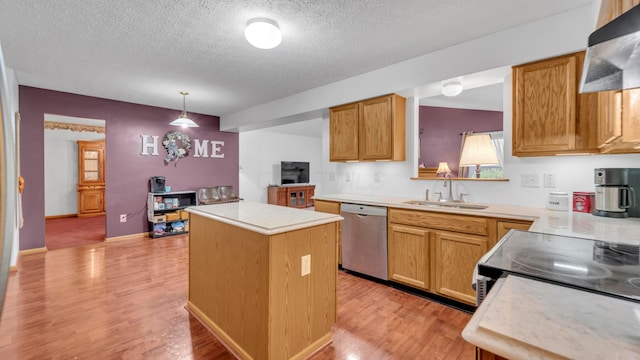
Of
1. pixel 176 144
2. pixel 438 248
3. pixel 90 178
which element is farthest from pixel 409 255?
pixel 90 178

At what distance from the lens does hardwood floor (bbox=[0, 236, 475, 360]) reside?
70.6 inches

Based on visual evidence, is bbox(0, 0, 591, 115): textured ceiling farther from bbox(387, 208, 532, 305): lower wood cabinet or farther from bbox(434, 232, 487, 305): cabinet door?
bbox(434, 232, 487, 305): cabinet door

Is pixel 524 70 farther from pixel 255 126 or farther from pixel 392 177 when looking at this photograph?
pixel 255 126

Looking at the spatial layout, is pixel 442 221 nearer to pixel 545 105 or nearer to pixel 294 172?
pixel 545 105

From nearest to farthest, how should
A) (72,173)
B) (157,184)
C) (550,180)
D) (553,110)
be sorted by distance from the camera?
(553,110), (550,180), (157,184), (72,173)

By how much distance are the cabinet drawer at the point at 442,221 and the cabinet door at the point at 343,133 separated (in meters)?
1.02

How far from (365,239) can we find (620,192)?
1945 millimetres

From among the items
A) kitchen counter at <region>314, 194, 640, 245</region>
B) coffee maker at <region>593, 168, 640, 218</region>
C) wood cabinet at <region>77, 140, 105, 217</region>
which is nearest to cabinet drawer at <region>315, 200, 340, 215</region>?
kitchen counter at <region>314, 194, 640, 245</region>

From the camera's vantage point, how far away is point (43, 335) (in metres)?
1.94

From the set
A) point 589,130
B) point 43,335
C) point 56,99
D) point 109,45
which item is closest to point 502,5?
point 589,130

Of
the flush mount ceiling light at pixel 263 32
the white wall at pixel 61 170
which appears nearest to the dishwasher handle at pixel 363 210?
the flush mount ceiling light at pixel 263 32

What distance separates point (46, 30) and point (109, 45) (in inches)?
16.6

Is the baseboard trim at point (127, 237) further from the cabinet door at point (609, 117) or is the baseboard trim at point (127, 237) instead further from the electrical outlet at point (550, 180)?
the cabinet door at point (609, 117)

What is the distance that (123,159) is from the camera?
4.67 metres
